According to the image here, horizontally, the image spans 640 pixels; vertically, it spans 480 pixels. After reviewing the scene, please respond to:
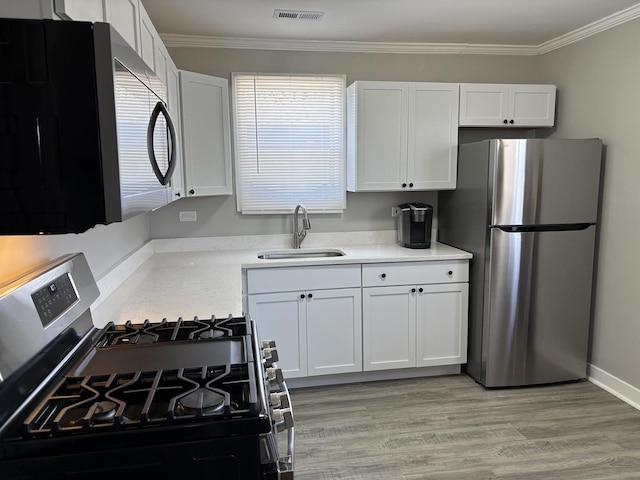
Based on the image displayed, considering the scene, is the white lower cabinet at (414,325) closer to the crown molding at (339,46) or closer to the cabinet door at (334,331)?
the cabinet door at (334,331)

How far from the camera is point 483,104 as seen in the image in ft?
11.6

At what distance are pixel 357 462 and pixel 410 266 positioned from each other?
1.33 metres

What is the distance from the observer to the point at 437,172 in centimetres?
355

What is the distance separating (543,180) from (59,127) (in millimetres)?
2937

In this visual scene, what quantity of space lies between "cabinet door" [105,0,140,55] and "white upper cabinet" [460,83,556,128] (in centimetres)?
235

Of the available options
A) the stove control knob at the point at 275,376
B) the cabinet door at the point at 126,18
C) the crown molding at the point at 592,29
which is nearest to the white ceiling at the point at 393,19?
the crown molding at the point at 592,29

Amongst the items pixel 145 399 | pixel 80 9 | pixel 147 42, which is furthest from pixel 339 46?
pixel 145 399

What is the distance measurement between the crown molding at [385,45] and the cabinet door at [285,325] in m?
1.80

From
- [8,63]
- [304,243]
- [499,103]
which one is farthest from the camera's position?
[304,243]

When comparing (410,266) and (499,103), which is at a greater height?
(499,103)

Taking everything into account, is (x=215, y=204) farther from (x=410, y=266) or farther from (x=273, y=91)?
(x=410, y=266)

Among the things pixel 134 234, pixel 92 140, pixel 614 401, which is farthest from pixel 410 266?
pixel 92 140

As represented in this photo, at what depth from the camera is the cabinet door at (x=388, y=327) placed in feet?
10.9

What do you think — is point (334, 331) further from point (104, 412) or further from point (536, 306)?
point (104, 412)
